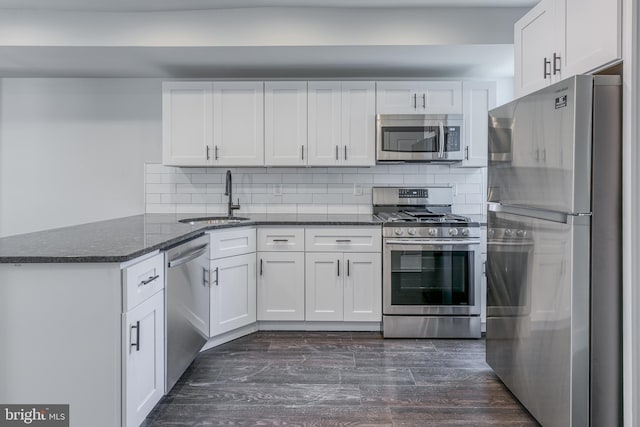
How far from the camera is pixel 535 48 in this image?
234 centimetres

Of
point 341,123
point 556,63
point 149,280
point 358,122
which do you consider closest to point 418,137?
point 358,122

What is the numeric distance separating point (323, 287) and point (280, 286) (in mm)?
342

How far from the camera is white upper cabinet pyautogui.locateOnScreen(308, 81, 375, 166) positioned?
12.1ft

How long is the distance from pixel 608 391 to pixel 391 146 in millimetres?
2381

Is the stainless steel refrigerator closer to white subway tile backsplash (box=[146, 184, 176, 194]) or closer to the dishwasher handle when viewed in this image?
the dishwasher handle

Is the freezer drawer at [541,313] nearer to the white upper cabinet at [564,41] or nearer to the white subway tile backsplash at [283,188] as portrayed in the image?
the white upper cabinet at [564,41]

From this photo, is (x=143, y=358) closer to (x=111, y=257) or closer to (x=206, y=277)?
(x=111, y=257)

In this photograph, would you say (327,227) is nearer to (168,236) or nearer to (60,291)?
(168,236)

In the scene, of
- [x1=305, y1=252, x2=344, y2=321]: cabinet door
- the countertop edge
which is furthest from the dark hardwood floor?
the countertop edge

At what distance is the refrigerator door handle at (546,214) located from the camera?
5.68 ft

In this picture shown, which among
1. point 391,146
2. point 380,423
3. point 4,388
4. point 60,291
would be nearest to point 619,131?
point 380,423

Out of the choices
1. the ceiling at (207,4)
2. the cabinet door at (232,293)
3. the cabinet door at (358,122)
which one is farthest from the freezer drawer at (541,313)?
the cabinet door at (232,293)

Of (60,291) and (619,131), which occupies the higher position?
(619,131)

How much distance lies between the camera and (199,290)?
108 inches
